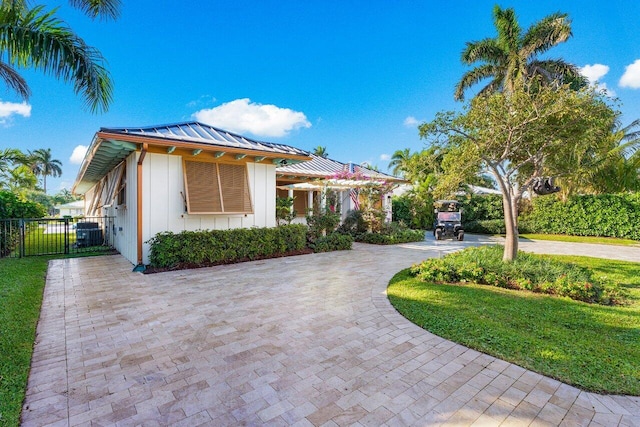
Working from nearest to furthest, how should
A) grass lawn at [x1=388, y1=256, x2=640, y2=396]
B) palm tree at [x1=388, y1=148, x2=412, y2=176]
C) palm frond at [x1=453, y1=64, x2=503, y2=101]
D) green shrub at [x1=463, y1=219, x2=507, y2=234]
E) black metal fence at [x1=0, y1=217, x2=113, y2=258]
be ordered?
1. grass lawn at [x1=388, y1=256, x2=640, y2=396]
2. black metal fence at [x1=0, y1=217, x2=113, y2=258]
3. green shrub at [x1=463, y1=219, x2=507, y2=234]
4. palm frond at [x1=453, y1=64, x2=503, y2=101]
5. palm tree at [x1=388, y1=148, x2=412, y2=176]

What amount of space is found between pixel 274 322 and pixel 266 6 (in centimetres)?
1124

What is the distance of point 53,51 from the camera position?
17.7ft

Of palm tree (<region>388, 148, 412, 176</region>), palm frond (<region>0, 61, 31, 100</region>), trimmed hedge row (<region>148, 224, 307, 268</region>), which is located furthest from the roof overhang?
palm tree (<region>388, 148, 412, 176</region>)

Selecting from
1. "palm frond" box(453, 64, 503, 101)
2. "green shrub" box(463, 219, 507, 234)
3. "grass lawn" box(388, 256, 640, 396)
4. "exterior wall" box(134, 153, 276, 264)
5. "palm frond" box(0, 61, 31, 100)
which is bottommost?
"grass lawn" box(388, 256, 640, 396)

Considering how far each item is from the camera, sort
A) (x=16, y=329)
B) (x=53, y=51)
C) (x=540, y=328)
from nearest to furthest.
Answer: (x=16, y=329) < (x=540, y=328) < (x=53, y=51)

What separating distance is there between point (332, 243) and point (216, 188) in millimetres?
4895

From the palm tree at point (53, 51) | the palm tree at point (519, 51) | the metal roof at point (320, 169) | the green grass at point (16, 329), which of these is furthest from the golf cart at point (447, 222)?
the green grass at point (16, 329)

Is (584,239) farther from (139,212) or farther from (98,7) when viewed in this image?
(98,7)

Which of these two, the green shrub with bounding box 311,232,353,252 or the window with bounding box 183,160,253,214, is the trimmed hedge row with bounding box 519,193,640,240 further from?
the window with bounding box 183,160,253,214

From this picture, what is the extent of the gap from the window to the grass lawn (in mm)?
5290

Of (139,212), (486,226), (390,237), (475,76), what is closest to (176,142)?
(139,212)

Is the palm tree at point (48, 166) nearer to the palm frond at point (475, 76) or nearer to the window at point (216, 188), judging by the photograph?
the window at point (216, 188)

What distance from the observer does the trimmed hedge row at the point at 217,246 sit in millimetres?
7492

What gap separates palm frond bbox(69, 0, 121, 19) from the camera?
6562 mm
